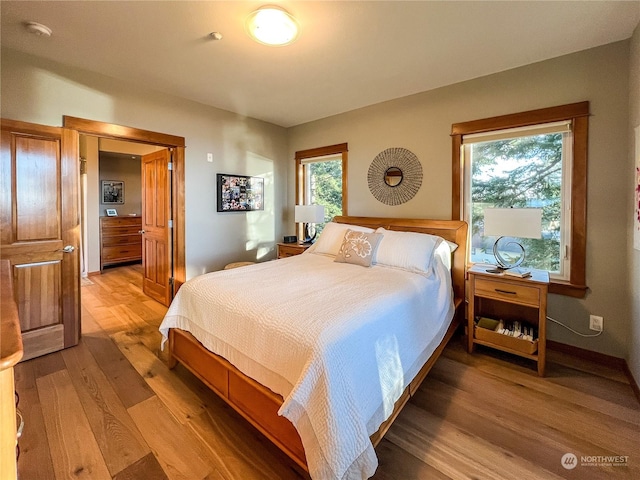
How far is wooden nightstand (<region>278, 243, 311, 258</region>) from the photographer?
12.7ft

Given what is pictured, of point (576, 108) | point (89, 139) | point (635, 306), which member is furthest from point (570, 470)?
point (89, 139)

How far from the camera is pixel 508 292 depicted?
237cm

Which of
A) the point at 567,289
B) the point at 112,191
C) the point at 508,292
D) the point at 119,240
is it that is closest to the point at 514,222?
the point at 508,292

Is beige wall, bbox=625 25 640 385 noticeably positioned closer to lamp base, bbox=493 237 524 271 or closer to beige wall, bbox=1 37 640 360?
beige wall, bbox=1 37 640 360

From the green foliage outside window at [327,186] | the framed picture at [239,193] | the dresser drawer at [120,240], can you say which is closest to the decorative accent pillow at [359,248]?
the green foliage outside window at [327,186]

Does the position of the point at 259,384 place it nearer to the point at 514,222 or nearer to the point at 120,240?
the point at 514,222

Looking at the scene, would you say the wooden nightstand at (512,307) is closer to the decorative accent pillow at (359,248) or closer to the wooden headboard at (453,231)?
the wooden headboard at (453,231)

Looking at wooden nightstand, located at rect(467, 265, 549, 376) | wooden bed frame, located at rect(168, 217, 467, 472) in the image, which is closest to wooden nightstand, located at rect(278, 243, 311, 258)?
wooden bed frame, located at rect(168, 217, 467, 472)

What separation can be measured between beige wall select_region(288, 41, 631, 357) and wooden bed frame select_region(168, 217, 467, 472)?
68 cm

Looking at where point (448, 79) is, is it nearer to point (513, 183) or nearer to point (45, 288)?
point (513, 183)

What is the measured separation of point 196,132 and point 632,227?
13.8ft

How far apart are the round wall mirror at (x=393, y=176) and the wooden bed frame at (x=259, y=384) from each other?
0.86m

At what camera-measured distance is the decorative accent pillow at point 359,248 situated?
2705mm

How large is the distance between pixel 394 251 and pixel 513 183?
1322 millimetres
